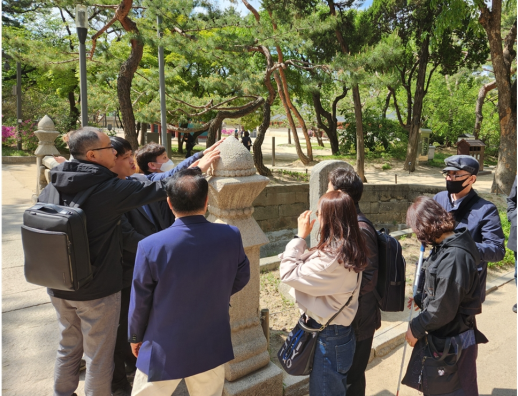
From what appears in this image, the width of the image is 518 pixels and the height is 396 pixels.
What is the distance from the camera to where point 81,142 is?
232cm

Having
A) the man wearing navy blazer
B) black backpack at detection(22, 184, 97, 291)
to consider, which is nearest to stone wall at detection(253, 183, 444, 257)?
black backpack at detection(22, 184, 97, 291)

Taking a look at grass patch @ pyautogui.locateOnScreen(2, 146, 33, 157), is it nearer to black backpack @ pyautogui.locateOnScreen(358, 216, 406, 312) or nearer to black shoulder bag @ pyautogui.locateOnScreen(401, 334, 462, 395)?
black backpack @ pyautogui.locateOnScreen(358, 216, 406, 312)

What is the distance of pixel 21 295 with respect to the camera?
4586 millimetres

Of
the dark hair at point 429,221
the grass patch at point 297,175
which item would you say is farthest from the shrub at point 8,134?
the dark hair at point 429,221

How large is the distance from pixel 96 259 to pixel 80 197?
1.28ft

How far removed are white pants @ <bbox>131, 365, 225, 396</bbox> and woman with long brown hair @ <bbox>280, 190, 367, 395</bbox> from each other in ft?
1.83

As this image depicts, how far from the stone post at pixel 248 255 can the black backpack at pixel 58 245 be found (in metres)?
0.81

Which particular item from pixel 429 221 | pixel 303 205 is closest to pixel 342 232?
pixel 429 221

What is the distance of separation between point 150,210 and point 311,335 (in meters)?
1.46

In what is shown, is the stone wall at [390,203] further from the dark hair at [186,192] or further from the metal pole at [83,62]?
the dark hair at [186,192]

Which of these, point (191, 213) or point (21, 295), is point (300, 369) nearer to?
point (191, 213)

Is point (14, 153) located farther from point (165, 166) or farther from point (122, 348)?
point (122, 348)

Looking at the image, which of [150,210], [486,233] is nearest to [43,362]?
[150,210]

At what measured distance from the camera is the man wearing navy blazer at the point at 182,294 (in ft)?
5.99
